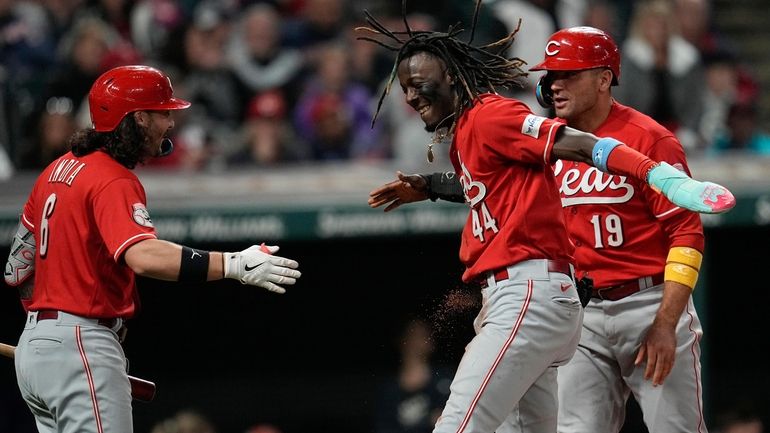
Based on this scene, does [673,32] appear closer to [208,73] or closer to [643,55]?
[643,55]

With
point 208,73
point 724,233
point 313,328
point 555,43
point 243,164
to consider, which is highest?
point 555,43

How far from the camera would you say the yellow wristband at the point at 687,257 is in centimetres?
403

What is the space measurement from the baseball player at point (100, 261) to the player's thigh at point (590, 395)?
1146 mm

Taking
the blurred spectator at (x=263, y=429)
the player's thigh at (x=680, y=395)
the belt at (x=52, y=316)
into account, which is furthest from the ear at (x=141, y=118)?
the blurred spectator at (x=263, y=429)

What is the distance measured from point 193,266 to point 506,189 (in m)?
1.00

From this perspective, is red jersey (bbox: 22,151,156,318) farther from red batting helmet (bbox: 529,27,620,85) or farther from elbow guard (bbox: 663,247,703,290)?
elbow guard (bbox: 663,247,703,290)

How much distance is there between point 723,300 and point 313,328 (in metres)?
2.64

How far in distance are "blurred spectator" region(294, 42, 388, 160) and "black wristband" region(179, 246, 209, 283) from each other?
3.82 metres

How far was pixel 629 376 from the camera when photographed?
13.9 feet

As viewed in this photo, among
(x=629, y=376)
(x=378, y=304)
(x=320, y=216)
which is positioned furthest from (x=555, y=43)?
(x=378, y=304)

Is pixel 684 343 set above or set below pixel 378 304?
above

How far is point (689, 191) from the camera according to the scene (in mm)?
3490

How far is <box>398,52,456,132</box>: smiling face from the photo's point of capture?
12.6ft

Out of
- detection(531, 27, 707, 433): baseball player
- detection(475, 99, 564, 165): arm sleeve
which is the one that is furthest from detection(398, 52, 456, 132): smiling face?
detection(531, 27, 707, 433): baseball player
